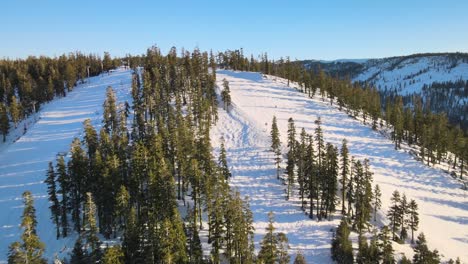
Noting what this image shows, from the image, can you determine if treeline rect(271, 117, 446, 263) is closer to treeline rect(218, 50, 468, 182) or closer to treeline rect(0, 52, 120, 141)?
treeline rect(218, 50, 468, 182)

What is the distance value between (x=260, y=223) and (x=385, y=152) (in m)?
57.3

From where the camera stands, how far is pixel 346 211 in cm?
6800

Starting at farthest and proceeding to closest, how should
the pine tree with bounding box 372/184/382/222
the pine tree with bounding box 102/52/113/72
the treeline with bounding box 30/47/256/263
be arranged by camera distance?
the pine tree with bounding box 102/52/113/72 → the pine tree with bounding box 372/184/382/222 → the treeline with bounding box 30/47/256/263

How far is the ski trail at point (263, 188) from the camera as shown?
56.5 meters

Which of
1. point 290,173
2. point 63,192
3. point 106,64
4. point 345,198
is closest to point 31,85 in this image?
point 106,64

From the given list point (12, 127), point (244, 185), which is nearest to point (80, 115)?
point (12, 127)

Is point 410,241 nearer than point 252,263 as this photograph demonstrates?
No

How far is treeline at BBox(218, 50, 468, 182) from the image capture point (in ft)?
326

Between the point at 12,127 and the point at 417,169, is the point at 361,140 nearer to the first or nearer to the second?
the point at 417,169

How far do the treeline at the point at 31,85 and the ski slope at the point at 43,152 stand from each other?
4.69m

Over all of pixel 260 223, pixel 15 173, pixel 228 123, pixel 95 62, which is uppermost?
pixel 95 62

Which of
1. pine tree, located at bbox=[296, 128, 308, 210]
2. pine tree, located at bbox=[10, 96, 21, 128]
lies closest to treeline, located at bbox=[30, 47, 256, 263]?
pine tree, located at bbox=[296, 128, 308, 210]

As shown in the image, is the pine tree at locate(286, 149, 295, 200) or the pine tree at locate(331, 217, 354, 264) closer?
A: the pine tree at locate(331, 217, 354, 264)

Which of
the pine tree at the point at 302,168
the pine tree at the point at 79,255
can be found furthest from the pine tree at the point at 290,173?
the pine tree at the point at 79,255
